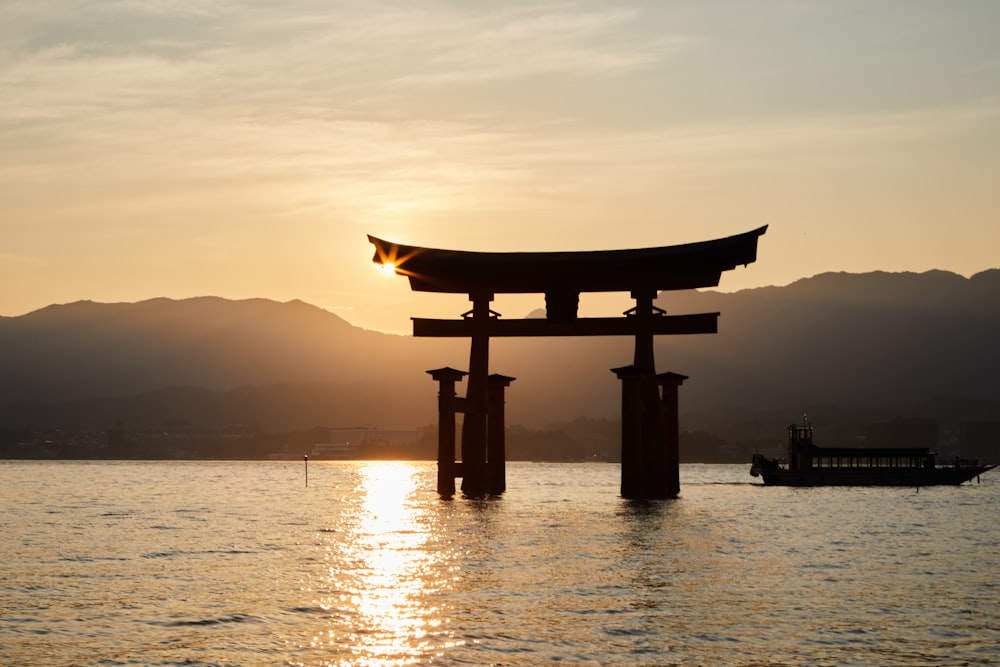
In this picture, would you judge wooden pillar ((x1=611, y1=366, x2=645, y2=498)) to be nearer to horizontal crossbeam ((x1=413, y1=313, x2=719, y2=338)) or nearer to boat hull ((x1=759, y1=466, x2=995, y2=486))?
horizontal crossbeam ((x1=413, y1=313, x2=719, y2=338))

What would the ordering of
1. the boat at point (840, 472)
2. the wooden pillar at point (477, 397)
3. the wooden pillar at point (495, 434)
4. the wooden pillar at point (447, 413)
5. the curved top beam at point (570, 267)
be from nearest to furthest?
the curved top beam at point (570, 267)
the wooden pillar at point (477, 397)
the wooden pillar at point (447, 413)
the wooden pillar at point (495, 434)
the boat at point (840, 472)

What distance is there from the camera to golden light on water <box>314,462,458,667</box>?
2131 centimetres

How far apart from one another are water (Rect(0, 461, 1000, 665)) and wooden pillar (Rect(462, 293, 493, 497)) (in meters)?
3.11

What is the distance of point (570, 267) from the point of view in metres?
56.8

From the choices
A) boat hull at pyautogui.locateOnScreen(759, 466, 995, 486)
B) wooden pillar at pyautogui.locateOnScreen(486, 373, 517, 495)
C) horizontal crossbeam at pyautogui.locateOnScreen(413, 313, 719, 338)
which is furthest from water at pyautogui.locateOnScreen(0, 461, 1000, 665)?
boat hull at pyautogui.locateOnScreen(759, 466, 995, 486)

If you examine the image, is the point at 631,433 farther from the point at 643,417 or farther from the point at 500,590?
the point at 500,590

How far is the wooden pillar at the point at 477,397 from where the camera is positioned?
58.7m

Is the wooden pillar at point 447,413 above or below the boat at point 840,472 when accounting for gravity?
above

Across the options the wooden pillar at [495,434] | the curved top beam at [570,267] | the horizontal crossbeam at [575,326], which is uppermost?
the curved top beam at [570,267]

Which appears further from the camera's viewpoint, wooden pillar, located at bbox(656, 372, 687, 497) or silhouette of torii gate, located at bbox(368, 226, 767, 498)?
wooden pillar, located at bbox(656, 372, 687, 497)

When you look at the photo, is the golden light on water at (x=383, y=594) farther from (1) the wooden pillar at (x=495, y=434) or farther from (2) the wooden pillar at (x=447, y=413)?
(1) the wooden pillar at (x=495, y=434)

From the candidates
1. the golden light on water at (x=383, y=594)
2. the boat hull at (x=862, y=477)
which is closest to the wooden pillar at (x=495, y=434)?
the golden light on water at (x=383, y=594)

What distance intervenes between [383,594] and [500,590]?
8.84ft

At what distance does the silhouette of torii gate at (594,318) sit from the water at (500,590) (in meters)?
3.30
